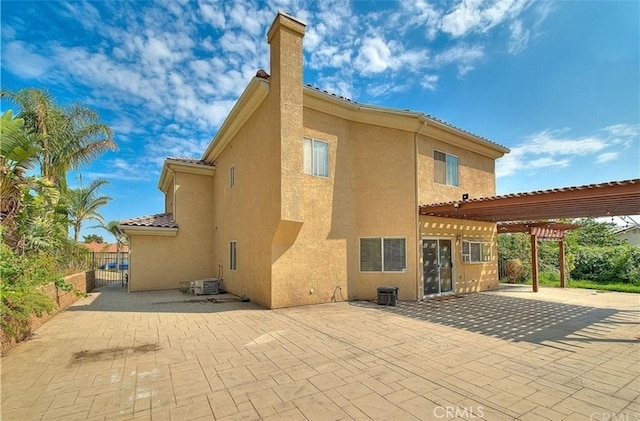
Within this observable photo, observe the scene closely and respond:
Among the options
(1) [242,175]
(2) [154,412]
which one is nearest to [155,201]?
(1) [242,175]

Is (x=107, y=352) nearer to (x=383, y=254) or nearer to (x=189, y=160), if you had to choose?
(x=383, y=254)

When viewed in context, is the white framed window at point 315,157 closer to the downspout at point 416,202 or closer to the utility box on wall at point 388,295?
the downspout at point 416,202

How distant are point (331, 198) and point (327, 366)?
23.4 feet

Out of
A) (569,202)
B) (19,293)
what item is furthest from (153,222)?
(569,202)

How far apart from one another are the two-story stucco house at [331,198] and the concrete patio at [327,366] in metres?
2.15

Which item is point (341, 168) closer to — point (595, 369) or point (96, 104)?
point (595, 369)

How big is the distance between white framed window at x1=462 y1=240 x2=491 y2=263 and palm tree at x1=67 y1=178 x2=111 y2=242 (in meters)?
26.8

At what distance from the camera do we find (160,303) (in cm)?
1194

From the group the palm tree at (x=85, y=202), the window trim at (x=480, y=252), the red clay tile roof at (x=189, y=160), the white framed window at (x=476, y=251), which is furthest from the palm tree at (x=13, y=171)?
the palm tree at (x=85, y=202)

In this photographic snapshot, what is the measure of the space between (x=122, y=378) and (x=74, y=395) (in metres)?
0.67

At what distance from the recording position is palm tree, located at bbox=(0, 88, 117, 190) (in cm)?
1446

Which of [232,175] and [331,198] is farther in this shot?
[232,175]

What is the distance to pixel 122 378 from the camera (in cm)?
500

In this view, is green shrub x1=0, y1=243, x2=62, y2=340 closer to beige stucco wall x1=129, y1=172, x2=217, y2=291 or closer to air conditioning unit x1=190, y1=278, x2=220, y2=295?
air conditioning unit x1=190, y1=278, x2=220, y2=295
